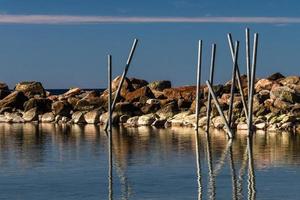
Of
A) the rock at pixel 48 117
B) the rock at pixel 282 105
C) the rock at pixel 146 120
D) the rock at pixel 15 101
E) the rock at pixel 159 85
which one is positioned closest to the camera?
the rock at pixel 282 105

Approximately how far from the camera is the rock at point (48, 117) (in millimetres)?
68188

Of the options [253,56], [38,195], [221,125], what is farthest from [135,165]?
[221,125]

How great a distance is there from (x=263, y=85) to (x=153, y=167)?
35608 millimetres

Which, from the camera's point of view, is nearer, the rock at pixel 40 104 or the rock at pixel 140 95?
the rock at pixel 140 95

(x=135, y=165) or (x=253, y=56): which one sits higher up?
(x=253, y=56)

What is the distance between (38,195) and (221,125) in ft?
106

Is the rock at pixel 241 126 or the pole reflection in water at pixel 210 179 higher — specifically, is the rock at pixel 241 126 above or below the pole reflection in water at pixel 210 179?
above

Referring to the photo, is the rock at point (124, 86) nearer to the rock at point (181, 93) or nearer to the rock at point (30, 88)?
the rock at point (181, 93)

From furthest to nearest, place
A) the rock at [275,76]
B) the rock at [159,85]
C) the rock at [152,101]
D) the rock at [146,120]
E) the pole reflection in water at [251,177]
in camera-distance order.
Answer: the rock at [159,85], the rock at [275,76], the rock at [152,101], the rock at [146,120], the pole reflection in water at [251,177]

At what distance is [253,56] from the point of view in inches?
1697

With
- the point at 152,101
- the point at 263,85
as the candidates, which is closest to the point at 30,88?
the point at 152,101

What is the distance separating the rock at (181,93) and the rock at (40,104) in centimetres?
1030

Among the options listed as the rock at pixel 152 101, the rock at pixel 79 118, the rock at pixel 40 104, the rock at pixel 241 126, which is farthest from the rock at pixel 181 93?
the rock at pixel 241 126

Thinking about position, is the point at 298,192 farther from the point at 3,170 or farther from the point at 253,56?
the point at 253,56
